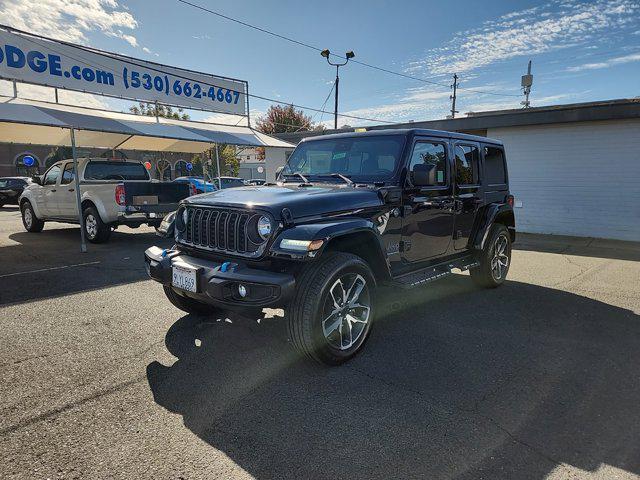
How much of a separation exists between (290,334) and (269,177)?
20.0 meters

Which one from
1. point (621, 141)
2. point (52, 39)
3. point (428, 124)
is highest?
point (52, 39)

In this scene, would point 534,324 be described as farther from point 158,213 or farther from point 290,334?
point 158,213

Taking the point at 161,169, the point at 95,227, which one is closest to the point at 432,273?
the point at 95,227

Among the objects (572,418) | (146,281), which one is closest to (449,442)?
(572,418)

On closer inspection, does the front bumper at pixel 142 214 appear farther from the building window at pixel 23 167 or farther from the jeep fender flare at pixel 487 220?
the building window at pixel 23 167

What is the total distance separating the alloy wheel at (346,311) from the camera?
10.7ft

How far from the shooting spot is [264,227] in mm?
3123

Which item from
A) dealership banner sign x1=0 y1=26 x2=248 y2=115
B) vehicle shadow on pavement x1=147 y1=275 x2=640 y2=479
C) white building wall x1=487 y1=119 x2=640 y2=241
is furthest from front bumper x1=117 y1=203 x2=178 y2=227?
white building wall x1=487 y1=119 x2=640 y2=241

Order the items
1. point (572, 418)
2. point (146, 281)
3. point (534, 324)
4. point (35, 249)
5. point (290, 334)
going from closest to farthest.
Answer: point (572, 418), point (290, 334), point (534, 324), point (146, 281), point (35, 249)

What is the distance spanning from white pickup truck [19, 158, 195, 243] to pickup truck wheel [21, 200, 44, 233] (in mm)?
32

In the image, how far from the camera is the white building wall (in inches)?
416

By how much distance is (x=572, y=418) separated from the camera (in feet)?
8.80

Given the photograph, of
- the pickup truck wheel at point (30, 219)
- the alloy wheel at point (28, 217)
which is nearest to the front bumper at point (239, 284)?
the pickup truck wheel at point (30, 219)

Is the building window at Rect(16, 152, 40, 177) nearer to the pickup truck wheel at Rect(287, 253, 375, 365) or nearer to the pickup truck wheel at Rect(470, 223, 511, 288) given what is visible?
the pickup truck wheel at Rect(470, 223, 511, 288)
